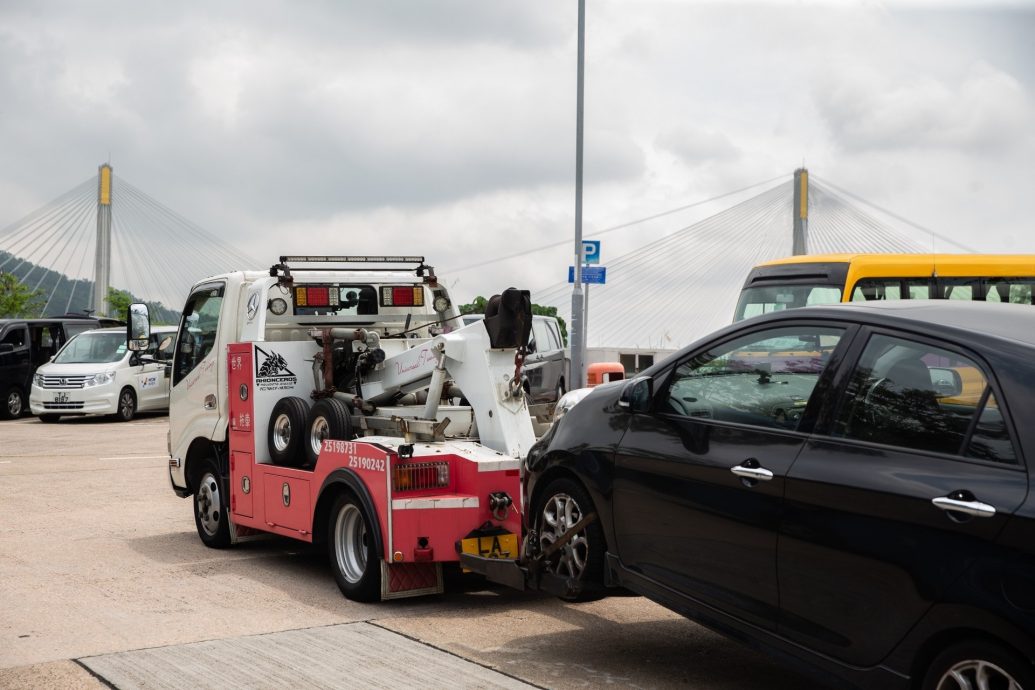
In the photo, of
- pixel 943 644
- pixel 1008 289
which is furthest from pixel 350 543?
pixel 1008 289

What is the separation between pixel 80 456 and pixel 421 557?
439 inches

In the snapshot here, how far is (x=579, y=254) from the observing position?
74.7 ft

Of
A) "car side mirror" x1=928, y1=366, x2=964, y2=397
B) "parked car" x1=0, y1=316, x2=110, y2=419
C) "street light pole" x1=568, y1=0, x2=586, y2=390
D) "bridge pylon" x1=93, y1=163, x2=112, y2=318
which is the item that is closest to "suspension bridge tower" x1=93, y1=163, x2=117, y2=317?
"bridge pylon" x1=93, y1=163, x2=112, y2=318

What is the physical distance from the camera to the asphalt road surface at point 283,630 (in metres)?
5.53

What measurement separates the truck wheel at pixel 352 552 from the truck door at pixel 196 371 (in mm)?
2006

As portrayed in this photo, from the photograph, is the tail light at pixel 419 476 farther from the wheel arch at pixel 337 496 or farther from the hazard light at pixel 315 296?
the hazard light at pixel 315 296

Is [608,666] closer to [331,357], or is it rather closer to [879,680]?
[879,680]

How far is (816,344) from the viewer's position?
15.5ft

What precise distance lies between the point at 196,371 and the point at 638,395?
201 inches

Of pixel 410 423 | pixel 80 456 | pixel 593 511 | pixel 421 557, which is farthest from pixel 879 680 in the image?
pixel 80 456

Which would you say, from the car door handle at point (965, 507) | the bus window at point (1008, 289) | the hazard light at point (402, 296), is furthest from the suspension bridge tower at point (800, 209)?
the car door handle at point (965, 507)

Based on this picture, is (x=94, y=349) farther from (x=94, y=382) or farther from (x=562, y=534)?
(x=562, y=534)

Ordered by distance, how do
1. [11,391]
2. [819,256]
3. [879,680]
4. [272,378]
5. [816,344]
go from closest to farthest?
1. [879,680]
2. [816,344]
3. [272,378]
4. [819,256]
5. [11,391]

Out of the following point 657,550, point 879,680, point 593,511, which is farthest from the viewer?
point 593,511
